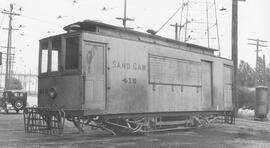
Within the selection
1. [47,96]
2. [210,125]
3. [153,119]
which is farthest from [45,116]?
[210,125]

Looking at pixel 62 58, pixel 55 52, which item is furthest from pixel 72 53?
pixel 55 52

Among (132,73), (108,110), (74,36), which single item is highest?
(74,36)

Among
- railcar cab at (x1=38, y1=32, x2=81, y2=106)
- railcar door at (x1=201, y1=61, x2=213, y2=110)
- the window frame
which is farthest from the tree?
the window frame

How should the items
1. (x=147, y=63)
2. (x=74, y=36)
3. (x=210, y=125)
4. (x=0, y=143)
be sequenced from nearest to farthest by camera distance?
(x=0, y=143)
(x=74, y=36)
(x=147, y=63)
(x=210, y=125)

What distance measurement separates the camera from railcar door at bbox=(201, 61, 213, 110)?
14633mm

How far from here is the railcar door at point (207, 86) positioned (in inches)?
576

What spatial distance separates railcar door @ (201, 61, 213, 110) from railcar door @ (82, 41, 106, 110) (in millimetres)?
5704

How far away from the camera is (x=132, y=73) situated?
37.2 ft

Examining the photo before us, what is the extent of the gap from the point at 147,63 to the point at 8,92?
70.1 feet

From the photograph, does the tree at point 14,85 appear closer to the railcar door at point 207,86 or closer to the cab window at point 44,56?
the railcar door at point 207,86

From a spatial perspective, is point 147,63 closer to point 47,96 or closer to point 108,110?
point 108,110

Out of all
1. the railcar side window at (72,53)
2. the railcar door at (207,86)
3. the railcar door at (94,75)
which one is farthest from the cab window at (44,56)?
the railcar door at (207,86)

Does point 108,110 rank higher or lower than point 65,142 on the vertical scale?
higher

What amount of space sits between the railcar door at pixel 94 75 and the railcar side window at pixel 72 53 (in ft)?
0.98
